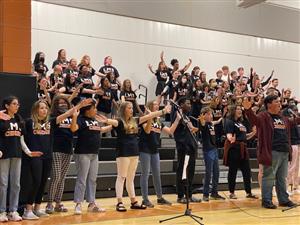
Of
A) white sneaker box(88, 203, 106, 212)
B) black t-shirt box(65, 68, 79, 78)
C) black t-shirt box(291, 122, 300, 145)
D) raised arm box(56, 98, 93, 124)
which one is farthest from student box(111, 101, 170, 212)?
black t-shirt box(291, 122, 300, 145)

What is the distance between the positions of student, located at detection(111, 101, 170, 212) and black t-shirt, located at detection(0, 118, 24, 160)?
1435 millimetres

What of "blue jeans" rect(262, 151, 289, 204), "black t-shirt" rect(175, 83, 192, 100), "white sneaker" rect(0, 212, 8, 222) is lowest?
"white sneaker" rect(0, 212, 8, 222)

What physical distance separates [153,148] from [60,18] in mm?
6843

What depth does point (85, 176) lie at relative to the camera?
6449mm

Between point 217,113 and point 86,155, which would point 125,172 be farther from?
point 217,113

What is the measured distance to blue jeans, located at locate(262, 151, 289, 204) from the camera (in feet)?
23.0

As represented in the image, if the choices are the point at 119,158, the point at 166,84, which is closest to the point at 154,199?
the point at 119,158

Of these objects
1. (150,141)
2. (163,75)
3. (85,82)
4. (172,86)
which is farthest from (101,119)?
(163,75)

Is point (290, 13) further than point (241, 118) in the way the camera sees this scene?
Yes

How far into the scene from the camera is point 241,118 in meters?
8.42

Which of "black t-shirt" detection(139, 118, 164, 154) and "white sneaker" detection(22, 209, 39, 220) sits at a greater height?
"black t-shirt" detection(139, 118, 164, 154)

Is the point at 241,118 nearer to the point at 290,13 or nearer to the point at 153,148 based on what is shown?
the point at 153,148

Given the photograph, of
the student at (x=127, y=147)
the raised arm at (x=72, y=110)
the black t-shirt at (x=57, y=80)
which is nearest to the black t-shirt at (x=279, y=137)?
the student at (x=127, y=147)

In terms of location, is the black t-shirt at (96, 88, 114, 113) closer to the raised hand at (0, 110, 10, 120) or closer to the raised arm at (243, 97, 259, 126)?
the raised arm at (243, 97, 259, 126)
